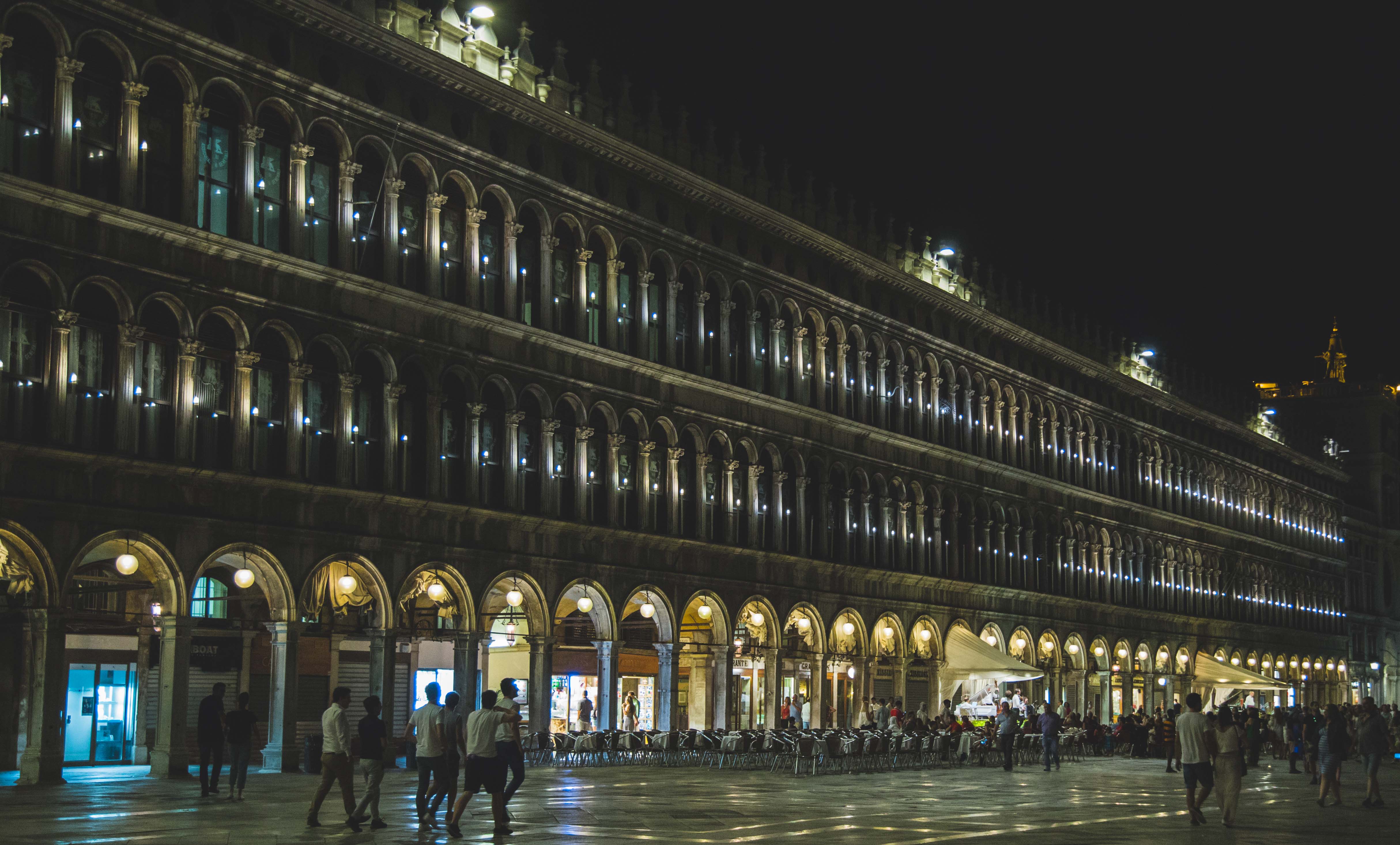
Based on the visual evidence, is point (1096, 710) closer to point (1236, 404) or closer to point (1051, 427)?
point (1051, 427)

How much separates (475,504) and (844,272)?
18.4m

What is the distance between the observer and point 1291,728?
47.3 m

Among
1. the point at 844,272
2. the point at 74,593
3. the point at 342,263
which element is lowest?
the point at 74,593

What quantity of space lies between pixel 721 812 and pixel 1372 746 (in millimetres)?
11645

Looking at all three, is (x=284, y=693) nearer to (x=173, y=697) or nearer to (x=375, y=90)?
(x=173, y=697)

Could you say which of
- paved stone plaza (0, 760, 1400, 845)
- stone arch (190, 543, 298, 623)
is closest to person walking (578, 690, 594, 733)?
paved stone plaza (0, 760, 1400, 845)

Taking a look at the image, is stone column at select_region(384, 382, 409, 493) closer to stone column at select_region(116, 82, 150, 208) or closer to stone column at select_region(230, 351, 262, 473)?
stone column at select_region(230, 351, 262, 473)

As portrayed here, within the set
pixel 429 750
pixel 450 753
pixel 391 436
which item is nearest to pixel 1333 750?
pixel 450 753

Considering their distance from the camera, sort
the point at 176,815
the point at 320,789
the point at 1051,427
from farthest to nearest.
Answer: the point at 1051,427
the point at 176,815
the point at 320,789

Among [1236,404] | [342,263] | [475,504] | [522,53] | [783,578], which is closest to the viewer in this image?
[342,263]

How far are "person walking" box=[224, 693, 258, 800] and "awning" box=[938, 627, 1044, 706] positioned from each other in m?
27.1

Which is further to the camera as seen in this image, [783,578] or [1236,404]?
[1236,404]

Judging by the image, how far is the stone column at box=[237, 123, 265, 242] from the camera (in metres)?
32.0

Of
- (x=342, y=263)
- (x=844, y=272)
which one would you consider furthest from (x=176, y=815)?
(x=844, y=272)
